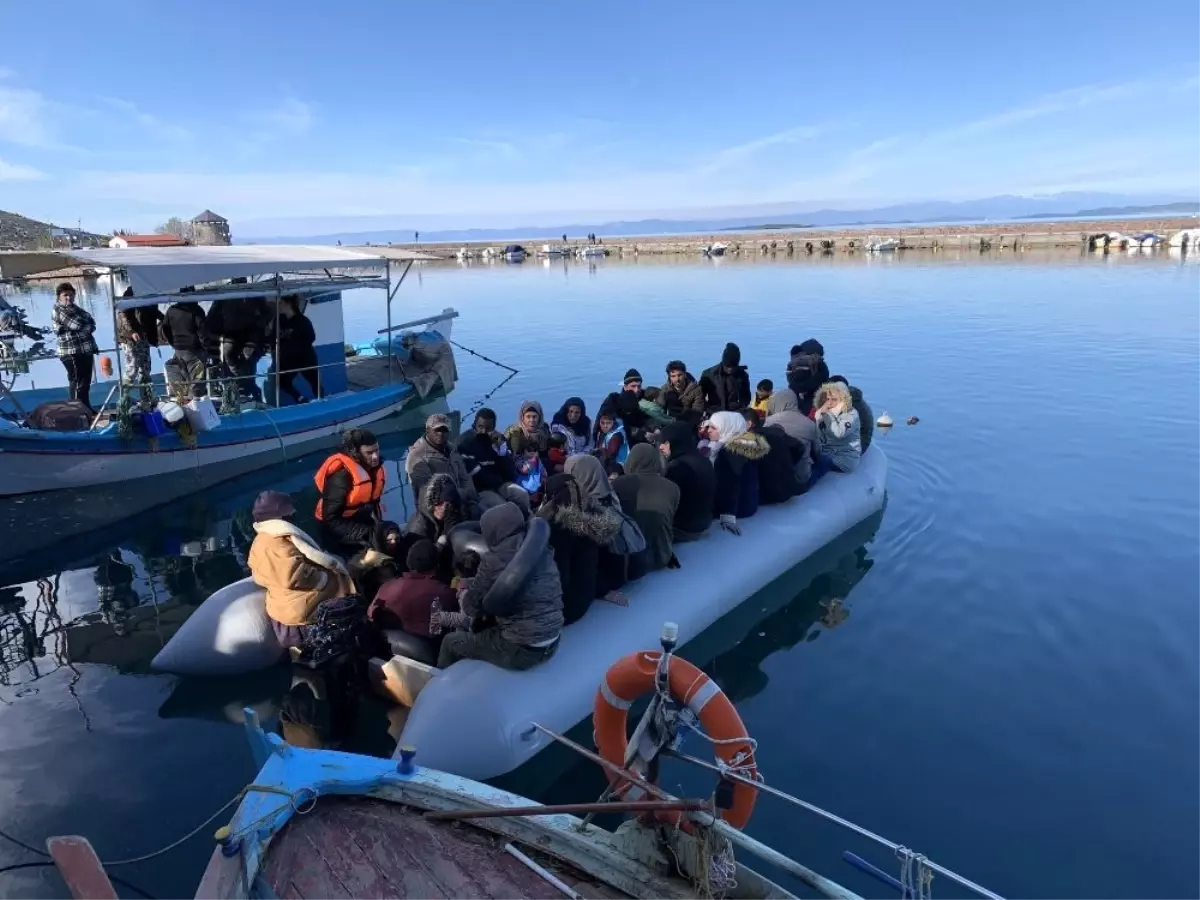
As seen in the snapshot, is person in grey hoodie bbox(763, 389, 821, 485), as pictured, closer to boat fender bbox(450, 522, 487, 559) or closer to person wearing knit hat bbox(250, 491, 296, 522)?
boat fender bbox(450, 522, 487, 559)

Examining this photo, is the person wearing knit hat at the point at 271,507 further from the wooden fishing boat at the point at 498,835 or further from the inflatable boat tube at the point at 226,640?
the wooden fishing boat at the point at 498,835

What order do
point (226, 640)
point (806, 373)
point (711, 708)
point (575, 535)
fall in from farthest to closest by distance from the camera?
1. point (806, 373)
2. point (226, 640)
3. point (575, 535)
4. point (711, 708)

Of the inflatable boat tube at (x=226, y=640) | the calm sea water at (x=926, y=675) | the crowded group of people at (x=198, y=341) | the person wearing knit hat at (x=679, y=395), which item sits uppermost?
the crowded group of people at (x=198, y=341)

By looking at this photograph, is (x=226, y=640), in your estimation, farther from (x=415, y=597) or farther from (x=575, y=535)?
(x=575, y=535)

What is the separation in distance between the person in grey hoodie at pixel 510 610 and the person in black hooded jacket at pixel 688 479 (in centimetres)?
196

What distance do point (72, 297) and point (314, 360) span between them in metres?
3.42

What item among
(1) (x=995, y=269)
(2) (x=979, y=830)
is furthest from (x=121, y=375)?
(1) (x=995, y=269)

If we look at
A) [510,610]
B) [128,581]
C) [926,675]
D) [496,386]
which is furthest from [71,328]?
[926,675]

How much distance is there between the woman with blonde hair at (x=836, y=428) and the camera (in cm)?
874

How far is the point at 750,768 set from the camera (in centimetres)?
352

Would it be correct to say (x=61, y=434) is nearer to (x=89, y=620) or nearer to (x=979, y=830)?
(x=89, y=620)

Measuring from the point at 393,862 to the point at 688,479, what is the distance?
395 cm

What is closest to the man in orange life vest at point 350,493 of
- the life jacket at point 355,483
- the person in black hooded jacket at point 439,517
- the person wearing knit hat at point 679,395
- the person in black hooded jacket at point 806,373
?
the life jacket at point 355,483

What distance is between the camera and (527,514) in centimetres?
604
